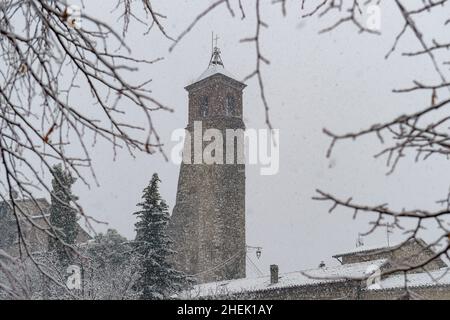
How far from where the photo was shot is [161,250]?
1834 cm

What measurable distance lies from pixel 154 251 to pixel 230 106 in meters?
21.0

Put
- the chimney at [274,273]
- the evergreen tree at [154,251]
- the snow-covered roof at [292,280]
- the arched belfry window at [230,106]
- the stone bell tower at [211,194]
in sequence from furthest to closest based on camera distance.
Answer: the arched belfry window at [230,106], the stone bell tower at [211,194], the chimney at [274,273], the snow-covered roof at [292,280], the evergreen tree at [154,251]

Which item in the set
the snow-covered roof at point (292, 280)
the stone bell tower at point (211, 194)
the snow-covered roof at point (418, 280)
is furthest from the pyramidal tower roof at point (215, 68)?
the snow-covered roof at point (418, 280)

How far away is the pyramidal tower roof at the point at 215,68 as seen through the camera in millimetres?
38188

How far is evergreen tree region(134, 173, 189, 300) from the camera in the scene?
56.9 feet

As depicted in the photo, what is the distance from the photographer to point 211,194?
35.9 meters

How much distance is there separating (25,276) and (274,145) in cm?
165

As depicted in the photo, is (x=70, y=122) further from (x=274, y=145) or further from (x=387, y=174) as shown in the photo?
(x=387, y=174)

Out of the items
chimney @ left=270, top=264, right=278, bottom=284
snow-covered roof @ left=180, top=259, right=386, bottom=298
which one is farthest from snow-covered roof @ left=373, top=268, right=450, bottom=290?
chimney @ left=270, top=264, right=278, bottom=284

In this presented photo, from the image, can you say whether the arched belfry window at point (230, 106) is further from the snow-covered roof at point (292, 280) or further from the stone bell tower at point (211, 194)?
the snow-covered roof at point (292, 280)

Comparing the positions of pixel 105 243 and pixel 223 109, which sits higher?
pixel 223 109

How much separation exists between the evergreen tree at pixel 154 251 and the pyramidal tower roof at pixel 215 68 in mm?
19238
